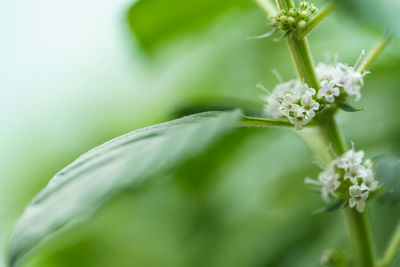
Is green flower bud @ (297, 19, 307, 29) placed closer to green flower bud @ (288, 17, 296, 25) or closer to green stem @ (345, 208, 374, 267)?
green flower bud @ (288, 17, 296, 25)

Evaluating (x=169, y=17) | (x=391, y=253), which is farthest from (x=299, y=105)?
(x=169, y=17)

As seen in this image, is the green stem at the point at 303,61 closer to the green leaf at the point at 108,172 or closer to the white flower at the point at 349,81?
the white flower at the point at 349,81

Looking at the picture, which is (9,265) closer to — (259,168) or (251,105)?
(251,105)

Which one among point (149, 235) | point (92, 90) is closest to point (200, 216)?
point (149, 235)

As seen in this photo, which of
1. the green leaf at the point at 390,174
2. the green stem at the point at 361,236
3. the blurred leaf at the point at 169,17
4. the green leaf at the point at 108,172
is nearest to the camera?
the green leaf at the point at 108,172

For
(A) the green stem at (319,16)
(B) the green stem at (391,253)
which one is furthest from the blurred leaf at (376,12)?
(B) the green stem at (391,253)

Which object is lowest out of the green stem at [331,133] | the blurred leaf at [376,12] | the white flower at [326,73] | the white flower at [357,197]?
the white flower at [357,197]
